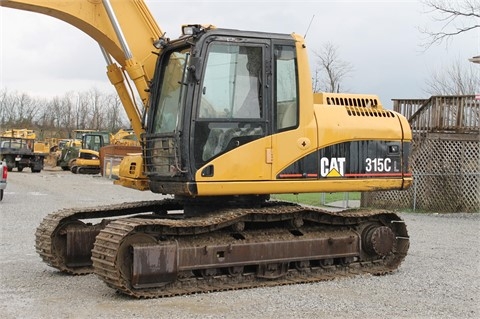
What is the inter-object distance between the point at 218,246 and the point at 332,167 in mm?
1949

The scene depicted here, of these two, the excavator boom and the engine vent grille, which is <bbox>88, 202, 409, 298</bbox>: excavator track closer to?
the engine vent grille

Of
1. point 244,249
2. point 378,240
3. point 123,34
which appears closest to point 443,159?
point 378,240

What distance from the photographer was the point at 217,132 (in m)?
7.46

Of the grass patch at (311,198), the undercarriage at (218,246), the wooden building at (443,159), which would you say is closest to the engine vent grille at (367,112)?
the undercarriage at (218,246)

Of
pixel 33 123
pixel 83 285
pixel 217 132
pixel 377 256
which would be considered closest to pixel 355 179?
pixel 377 256

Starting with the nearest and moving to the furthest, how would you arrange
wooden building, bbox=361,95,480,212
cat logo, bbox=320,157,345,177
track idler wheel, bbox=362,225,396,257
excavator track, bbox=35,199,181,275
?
excavator track, bbox=35,199,181,275, cat logo, bbox=320,157,345,177, track idler wheel, bbox=362,225,396,257, wooden building, bbox=361,95,480,212

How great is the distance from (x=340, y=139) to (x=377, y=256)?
1.80 m

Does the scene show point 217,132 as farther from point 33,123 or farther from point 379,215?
point 33,123

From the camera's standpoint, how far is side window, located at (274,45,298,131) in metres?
7.90

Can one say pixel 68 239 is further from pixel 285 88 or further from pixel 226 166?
pixel 285 88

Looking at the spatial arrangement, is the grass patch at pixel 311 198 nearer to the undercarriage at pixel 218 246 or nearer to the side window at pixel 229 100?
the undercarriage at pixel 218 246

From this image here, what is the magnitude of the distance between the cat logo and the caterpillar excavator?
16 millimetres

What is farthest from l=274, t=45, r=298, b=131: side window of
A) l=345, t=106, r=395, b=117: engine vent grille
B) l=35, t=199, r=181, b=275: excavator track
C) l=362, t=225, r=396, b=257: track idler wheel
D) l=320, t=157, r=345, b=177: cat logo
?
l=35, t=199, r=181, b=275: excavator track

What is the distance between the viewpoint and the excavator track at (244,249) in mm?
6984
